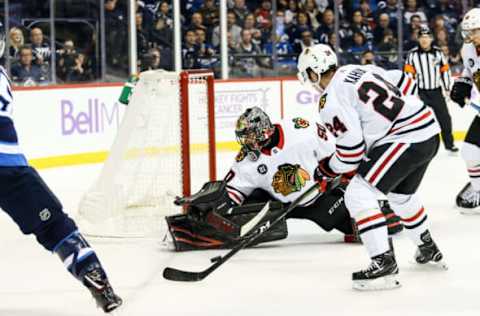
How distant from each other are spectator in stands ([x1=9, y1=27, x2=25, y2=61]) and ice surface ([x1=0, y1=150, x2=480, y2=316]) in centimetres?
387

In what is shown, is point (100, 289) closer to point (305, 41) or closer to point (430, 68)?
point (430, 68)

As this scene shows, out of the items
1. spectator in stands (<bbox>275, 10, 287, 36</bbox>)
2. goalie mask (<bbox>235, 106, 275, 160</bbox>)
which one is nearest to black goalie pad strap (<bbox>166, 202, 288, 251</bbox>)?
goalie mask (<bbox>235, 106, 275, 160</bbox>)

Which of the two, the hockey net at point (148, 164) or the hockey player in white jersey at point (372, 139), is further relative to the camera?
the hockey net at point (148, 164)

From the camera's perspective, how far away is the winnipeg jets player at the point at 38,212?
3391mm

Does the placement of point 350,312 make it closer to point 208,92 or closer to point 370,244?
point 370,244

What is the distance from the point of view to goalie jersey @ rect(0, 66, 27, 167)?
3389 millimetres

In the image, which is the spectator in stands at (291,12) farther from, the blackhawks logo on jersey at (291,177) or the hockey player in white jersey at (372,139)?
the hockey player in white jersey at (372,139)

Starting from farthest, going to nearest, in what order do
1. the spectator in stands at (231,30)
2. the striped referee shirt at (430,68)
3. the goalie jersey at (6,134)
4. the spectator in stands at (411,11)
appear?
1. the spectator in stands at (411,11)
2. the spectator in stands at (231,30)
3. the striped referee shirt at (430,68)
4. the goalie jersey at (6,134)

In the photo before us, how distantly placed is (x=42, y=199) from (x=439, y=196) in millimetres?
3952

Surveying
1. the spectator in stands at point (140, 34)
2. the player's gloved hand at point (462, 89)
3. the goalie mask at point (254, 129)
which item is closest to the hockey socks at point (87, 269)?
the goalie mask at point (254, 129)

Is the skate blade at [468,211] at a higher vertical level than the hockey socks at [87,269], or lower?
lower

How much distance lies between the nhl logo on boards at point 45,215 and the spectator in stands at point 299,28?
8.40 metres

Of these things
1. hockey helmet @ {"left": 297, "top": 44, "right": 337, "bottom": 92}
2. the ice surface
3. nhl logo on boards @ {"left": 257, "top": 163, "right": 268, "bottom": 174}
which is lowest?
the ice surface

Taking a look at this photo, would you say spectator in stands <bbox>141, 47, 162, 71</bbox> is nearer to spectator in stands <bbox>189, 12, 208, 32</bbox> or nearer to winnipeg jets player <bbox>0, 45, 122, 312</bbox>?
spectator in stands <bbox>189, 12, 208, 32</bbox>
